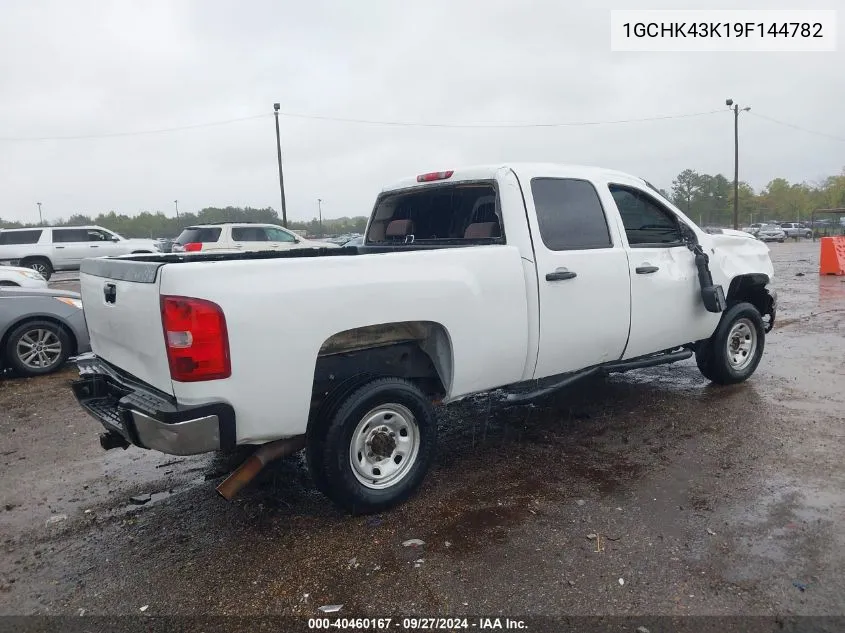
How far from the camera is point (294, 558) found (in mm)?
3176

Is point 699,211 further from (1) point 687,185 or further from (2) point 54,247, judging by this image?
(2) point 54,247

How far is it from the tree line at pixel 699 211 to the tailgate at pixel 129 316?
36.9 meters

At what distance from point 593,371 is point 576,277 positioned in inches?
32.2

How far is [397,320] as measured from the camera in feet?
11.4

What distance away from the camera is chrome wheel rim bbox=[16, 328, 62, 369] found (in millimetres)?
7066

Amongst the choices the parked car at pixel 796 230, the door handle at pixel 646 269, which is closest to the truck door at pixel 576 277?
the door handle at pixel 646 269

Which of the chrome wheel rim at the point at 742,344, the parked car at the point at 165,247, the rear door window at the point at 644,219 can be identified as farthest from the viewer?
the parked car at the point at 165,247

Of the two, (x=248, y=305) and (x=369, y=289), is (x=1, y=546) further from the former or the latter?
(x=369, y=289)

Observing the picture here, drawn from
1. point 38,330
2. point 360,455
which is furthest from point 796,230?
point 360,455

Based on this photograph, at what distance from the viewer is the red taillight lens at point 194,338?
2.88 metres

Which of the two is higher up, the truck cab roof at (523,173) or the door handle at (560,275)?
the truck cab roof at (523,173)

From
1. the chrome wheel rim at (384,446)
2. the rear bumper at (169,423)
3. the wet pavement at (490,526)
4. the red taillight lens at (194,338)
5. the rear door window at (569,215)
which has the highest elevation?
the rear door window at (569,215)

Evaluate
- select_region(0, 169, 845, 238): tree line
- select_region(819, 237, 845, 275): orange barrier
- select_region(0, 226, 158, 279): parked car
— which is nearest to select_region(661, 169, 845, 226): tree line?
select_region(0, 169, 845, 238): tree line

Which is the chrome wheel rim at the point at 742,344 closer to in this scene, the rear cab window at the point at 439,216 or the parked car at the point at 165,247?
the rear cab window at the point at 439,216
